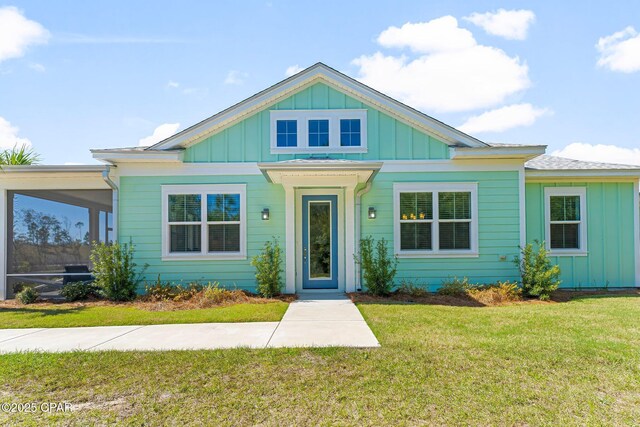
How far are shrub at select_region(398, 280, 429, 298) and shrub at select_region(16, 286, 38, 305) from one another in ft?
28.0

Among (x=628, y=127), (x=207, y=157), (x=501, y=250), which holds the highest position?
(x=628, y=127)

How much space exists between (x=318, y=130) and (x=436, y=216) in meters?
3.68

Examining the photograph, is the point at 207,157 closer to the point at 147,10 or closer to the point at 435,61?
the point at 147,10

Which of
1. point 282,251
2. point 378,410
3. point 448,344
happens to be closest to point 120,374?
point 378,410

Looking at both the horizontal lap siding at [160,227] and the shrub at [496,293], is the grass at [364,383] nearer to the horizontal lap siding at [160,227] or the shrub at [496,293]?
the shrub at [496,293]

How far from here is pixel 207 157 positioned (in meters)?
9.34

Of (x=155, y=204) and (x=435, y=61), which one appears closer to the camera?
(x=155, y=204)

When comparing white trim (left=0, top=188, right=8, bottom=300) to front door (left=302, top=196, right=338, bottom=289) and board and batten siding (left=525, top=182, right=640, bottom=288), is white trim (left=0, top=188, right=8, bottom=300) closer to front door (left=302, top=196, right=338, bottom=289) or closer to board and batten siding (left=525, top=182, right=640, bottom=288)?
front door (left=302, top=196, right=338, bottom=289)

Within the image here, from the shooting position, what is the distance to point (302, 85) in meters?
9.39

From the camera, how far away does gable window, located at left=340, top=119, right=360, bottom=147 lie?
9.40 metres

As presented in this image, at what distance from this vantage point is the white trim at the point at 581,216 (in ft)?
31.7

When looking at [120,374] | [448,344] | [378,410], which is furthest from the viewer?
[448,344]

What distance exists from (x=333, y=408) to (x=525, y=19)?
1061 cm

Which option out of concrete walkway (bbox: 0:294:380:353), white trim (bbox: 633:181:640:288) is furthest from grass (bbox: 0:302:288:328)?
white trim (bbox: 633:181:640:288)
